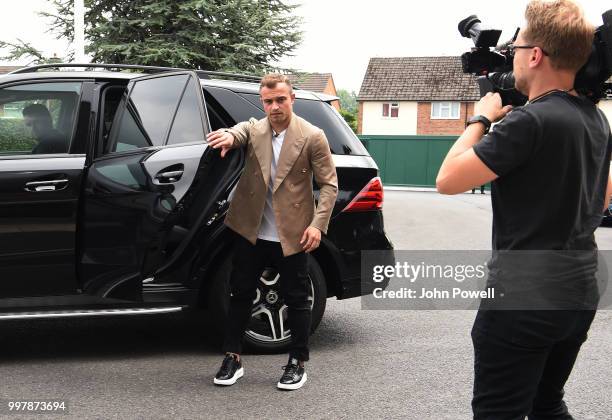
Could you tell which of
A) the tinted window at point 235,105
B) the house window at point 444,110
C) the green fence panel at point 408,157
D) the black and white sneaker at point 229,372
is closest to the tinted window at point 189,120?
the tinted window at point 235,105

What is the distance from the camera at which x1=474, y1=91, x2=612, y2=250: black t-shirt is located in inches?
83.1

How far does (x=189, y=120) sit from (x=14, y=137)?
45.1 inches

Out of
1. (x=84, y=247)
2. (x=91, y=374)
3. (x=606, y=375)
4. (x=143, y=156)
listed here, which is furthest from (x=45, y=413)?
(x=606, y=375)

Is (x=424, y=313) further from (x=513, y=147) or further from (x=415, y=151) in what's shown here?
(x=415, y=151)

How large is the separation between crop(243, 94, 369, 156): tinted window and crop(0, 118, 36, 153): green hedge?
4.86ft

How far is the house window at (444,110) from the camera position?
4991cm

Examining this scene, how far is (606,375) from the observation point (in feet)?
15.3

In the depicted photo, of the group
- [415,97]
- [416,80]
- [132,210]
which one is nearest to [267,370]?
[132,210]

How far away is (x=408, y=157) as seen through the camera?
3619 cm

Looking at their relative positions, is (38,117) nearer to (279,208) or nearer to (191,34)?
(279,208)

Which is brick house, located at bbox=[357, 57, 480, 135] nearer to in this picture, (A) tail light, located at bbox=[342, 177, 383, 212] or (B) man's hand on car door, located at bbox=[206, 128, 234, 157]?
(A) tail light, located at bbox=[342, 177, 383, 212]

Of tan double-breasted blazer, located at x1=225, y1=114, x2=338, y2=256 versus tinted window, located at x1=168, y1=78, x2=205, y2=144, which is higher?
tinted window, located at x1=168, y1=78, x2=205, y2=144

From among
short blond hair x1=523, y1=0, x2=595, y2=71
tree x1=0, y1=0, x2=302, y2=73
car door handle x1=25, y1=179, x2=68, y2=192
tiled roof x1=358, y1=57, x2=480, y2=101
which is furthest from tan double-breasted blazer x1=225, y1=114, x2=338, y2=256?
tiled roof x1=358, y1=57, x2=480, y2=101

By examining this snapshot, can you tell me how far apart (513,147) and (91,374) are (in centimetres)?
336
